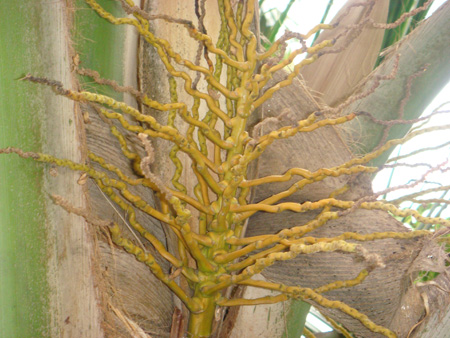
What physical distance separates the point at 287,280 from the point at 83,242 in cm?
38

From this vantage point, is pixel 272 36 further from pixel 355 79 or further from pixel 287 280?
pixel 287 280

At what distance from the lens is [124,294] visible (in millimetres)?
881

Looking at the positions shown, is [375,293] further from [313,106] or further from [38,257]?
[38,257]

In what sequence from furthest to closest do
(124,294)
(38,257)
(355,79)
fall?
(355,79) < (124,294) < (38,257)

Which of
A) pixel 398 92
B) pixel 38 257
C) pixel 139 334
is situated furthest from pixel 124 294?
pixel 398 92

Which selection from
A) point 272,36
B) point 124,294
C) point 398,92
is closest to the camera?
point 124,294

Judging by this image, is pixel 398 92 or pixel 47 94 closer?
pixel 47 94

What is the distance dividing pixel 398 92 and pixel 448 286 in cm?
39

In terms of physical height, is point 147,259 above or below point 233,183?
below

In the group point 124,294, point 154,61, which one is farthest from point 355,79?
point 124,294

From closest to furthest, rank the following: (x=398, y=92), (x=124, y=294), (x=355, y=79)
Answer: (x=124, y=294) → (x=398, y=92) → (x=355, y=79)

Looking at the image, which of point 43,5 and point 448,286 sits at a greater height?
point 43,5

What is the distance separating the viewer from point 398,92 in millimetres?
1006

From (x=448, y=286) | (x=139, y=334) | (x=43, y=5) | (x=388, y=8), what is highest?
(x=388, y=8)
